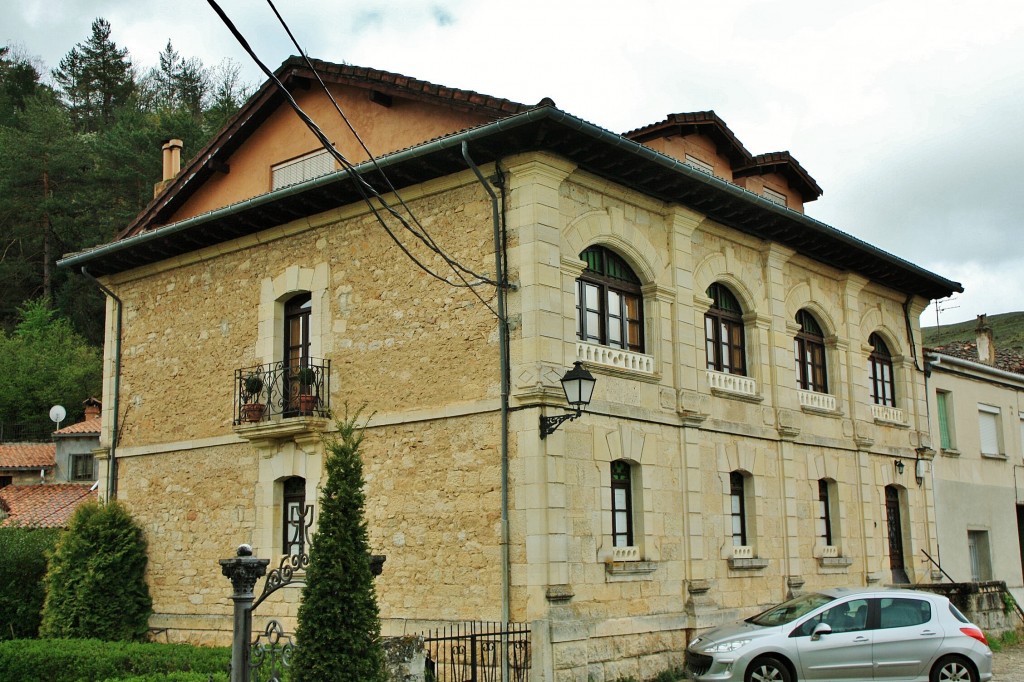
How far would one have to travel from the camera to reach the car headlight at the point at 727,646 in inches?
492

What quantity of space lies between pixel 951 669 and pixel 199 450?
12011 millimetres

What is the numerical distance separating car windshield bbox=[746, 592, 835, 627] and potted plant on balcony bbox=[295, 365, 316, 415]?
7.04 meters

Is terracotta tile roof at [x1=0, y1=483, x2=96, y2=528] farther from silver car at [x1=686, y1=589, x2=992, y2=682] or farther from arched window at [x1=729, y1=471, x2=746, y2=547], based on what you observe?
silver car at [x1=686, y1=589, x2=992, y2=682]

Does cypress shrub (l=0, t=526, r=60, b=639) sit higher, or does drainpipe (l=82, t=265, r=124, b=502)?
drainpipe (l=82, t=265, r=124, b=502)

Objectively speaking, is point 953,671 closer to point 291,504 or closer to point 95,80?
point 291,504

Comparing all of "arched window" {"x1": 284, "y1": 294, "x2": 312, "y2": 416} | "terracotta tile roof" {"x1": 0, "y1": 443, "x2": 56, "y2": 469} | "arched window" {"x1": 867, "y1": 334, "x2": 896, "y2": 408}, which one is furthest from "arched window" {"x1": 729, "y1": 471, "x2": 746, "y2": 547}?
"terracotta tile roof" {"x1": 0, "y1": 443, "x2": 56, "y2": 469}

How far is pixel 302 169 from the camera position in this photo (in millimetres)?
17938

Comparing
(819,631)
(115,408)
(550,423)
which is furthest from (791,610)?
(115,408)

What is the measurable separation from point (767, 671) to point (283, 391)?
8427 mm

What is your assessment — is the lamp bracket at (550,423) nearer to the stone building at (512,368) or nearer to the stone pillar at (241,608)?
the stone building at (512,368)

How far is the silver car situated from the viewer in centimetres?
1245

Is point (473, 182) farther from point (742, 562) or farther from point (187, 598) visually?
point (187, 598)

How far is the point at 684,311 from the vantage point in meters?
16.0

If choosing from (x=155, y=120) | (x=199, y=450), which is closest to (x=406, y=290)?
(x=199, y=450)
